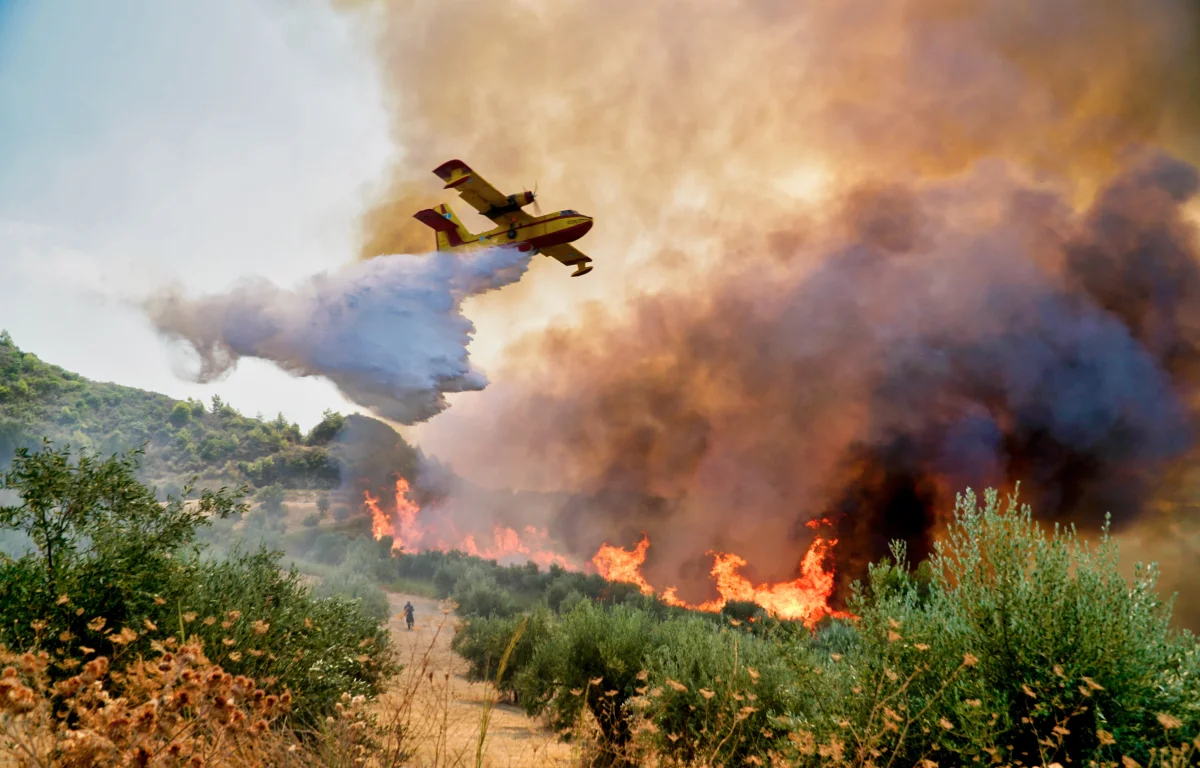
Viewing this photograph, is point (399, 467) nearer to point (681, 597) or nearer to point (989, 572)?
point (681, 597)

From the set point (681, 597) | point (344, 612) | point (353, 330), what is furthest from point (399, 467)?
point (344, 612)

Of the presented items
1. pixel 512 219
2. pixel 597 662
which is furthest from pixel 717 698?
pixel 512 219

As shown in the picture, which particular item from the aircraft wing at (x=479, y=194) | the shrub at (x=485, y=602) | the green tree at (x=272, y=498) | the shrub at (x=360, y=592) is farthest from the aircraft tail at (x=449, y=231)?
the green tree at (x=272, y=498)

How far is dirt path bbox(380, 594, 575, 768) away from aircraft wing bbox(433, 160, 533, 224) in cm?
2113

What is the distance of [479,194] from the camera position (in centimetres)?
3059

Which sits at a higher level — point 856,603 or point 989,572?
point 989,572

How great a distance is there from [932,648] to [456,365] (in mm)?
32688

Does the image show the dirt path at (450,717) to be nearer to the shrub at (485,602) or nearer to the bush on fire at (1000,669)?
the bush on fire at (1000,669)

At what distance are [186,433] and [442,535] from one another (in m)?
57.2

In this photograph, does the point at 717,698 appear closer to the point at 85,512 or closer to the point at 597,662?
the point at 597,662

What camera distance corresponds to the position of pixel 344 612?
57.6 feet

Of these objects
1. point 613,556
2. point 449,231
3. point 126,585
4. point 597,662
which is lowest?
point 597,662

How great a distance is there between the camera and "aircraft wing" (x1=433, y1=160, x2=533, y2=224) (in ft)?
96.1

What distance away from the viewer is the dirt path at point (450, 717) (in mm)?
5102
